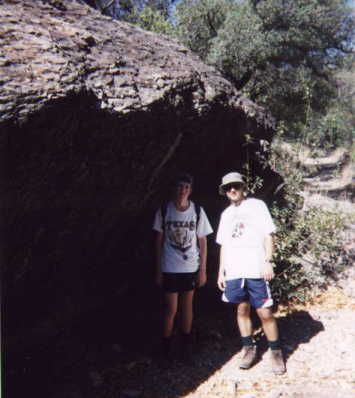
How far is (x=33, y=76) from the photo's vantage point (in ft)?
9.62

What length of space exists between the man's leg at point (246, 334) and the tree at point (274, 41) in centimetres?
1101

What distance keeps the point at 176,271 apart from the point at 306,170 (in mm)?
4128

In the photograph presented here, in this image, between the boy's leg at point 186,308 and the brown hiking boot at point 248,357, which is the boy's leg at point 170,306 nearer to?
the boy's leg at point 186,308

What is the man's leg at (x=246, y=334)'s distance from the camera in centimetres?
430

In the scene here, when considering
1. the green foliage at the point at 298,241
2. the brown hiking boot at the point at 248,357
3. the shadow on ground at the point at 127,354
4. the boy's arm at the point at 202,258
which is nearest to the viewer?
the shadow on ground at the point at 127,354

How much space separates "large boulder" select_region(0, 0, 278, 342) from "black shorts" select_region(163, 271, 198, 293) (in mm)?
754

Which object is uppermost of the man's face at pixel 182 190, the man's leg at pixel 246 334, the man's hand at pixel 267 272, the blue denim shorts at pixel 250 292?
the man's face at pixel 182 190

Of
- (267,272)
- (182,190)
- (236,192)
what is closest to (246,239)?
(267,272)

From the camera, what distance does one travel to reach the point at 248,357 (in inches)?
171

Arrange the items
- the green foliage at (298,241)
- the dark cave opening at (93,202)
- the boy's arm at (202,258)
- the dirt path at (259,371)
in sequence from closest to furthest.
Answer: the dark cave opening at (93,202) → the dirt path at (259,371) → the boy's arm at (202,258) → the green foliage at (298,241)

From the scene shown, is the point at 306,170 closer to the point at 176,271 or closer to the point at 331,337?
the point at 331,337

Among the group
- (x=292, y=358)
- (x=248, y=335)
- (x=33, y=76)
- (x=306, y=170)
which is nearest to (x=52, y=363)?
(x=248, y=335)

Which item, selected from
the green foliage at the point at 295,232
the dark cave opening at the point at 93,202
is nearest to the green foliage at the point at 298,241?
the green foliage at the point at 295,232

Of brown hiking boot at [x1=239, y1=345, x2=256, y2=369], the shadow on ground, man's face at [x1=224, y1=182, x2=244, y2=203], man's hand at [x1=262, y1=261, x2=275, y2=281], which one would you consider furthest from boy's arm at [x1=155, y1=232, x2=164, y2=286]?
brown hiking boot at [x1=239, y1=345, x2=256, y2=369]
